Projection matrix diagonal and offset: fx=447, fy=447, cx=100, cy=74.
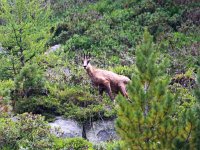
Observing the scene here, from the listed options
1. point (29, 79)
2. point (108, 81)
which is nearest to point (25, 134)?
point (29, 79)

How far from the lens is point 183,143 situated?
646 centimetres

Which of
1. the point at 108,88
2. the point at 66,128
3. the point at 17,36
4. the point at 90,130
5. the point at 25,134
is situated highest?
the point at 17,36

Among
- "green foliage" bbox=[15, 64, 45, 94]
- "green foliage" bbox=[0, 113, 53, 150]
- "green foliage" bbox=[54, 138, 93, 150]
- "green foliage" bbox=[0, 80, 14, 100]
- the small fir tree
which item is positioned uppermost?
the small fir tree

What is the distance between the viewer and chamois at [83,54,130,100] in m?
13.3

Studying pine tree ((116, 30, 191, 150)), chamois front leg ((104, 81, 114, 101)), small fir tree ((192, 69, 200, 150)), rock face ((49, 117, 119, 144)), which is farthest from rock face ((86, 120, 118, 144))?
small fir tree ((192, 69, 200, 150))

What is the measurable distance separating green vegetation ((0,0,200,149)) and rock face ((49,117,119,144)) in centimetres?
23

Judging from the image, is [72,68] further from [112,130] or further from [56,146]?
[56,146]

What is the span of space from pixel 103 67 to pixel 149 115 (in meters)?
10.9

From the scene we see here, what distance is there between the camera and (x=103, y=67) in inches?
687

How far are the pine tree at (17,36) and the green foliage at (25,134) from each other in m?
4.54

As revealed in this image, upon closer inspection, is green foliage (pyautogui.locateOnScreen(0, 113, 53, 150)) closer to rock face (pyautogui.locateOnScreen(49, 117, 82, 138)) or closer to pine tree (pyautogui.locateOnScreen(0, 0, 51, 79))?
rock face (pyautogui.locateOnScreen(49, 117, 82, 138))

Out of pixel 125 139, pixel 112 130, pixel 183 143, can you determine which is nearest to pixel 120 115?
pixel 125 139

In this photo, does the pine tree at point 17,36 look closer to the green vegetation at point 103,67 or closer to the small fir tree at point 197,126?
the green vegetation at point 103,67

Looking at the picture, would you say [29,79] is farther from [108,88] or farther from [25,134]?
[25,134]
